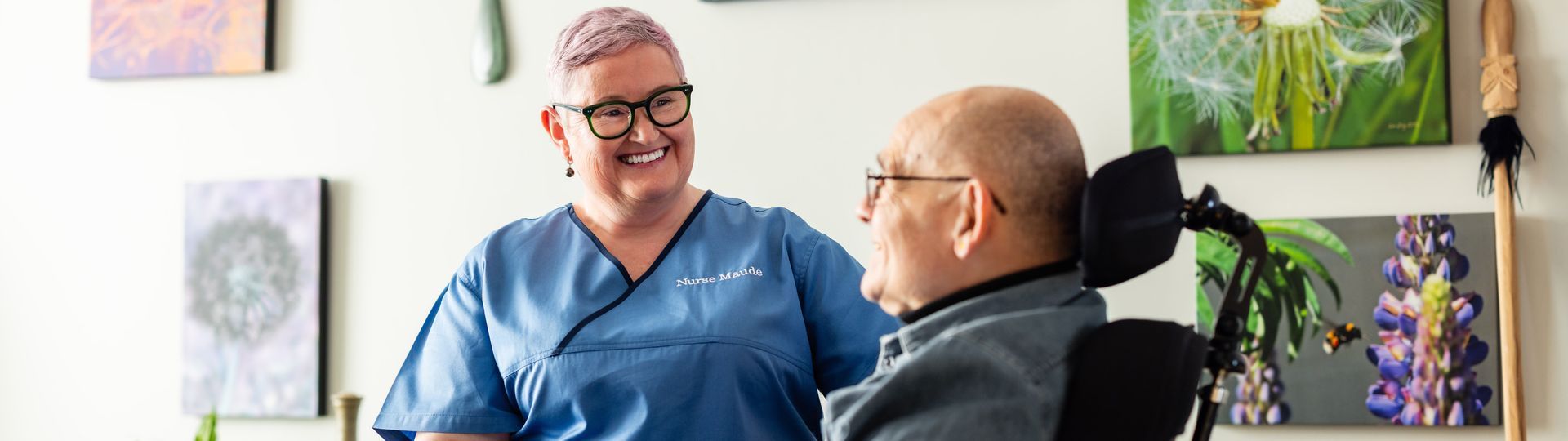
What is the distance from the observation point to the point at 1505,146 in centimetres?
207

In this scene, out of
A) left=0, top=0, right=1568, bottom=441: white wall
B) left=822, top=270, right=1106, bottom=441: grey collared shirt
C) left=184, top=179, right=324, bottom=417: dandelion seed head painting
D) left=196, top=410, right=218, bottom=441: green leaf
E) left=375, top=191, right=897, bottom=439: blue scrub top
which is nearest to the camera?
left=822, top=270, right=1106, bottom=441: grey collared shirt

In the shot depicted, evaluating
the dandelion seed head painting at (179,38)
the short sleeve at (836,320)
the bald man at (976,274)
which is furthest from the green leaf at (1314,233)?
the dandelion seed head painting at (179,38)

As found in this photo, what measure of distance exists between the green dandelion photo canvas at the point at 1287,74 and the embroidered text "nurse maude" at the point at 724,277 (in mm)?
999

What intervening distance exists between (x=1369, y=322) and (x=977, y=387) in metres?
1.48

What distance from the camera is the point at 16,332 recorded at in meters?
2.90

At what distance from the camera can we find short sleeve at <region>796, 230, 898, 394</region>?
1.54m

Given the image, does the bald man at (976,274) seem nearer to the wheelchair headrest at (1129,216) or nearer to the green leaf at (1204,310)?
the wheelchair headrest at (1129,216)

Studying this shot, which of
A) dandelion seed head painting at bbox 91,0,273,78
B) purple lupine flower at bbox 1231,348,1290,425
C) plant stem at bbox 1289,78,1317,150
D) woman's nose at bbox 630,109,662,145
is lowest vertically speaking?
purple lupine flower at bbox 1231,348,1290,425

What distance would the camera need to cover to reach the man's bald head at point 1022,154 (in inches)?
40.6

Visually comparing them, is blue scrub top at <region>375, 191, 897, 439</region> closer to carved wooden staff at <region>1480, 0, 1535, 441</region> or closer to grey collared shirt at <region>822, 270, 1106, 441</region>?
grey collared shirt at <region>822, 270, 1106, 441</region>

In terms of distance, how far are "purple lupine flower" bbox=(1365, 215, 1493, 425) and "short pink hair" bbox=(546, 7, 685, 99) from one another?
1.31 meters

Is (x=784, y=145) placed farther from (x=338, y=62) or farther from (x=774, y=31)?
(x=338, y=62)

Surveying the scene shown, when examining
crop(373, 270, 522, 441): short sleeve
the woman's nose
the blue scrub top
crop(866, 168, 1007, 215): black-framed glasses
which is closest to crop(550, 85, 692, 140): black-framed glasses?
the woman's nose

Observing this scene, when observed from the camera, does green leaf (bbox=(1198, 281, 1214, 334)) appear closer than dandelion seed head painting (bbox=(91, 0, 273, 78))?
Yes
